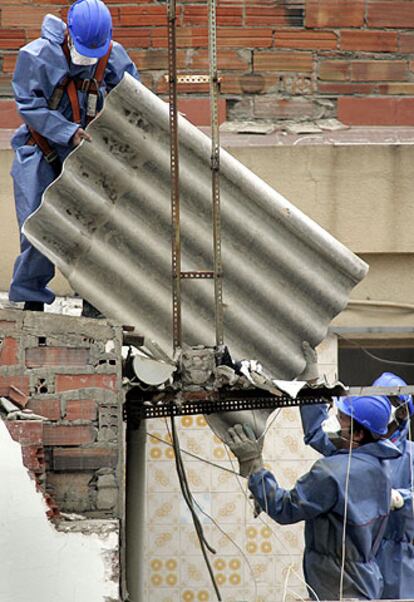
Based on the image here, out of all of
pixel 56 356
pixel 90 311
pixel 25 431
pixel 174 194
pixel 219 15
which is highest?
pixel 219 15

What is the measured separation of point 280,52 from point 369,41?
607 mm

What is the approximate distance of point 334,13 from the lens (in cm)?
1077

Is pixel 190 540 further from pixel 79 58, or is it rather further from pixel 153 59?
pixel 79 58

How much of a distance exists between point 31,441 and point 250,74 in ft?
16.4

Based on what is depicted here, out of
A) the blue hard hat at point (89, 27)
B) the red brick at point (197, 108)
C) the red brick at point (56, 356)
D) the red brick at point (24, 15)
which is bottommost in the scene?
the red brick at point (56, 356)

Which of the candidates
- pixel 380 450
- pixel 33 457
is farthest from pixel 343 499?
pixel 33 457

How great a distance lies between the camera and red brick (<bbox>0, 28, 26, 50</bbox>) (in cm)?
1062

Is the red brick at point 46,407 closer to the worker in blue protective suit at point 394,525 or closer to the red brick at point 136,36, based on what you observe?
the worker in blue protective suit at point 394,525

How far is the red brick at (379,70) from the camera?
426 inches

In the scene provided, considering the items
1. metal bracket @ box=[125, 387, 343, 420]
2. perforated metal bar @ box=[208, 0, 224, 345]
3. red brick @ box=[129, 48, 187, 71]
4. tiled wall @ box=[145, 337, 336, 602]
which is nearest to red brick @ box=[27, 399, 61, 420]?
metal bracket @ box=[125, 387, 343, 420]

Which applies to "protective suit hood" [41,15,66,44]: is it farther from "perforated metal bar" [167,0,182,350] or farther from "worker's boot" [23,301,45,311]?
"worker's boot" [23,301,45,311]

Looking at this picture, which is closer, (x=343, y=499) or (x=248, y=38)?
(x=343, y=499)

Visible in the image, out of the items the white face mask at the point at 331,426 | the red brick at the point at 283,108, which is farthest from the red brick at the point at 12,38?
the white face mask at the point at 331,426

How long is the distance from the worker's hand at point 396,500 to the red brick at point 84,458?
199 cm
